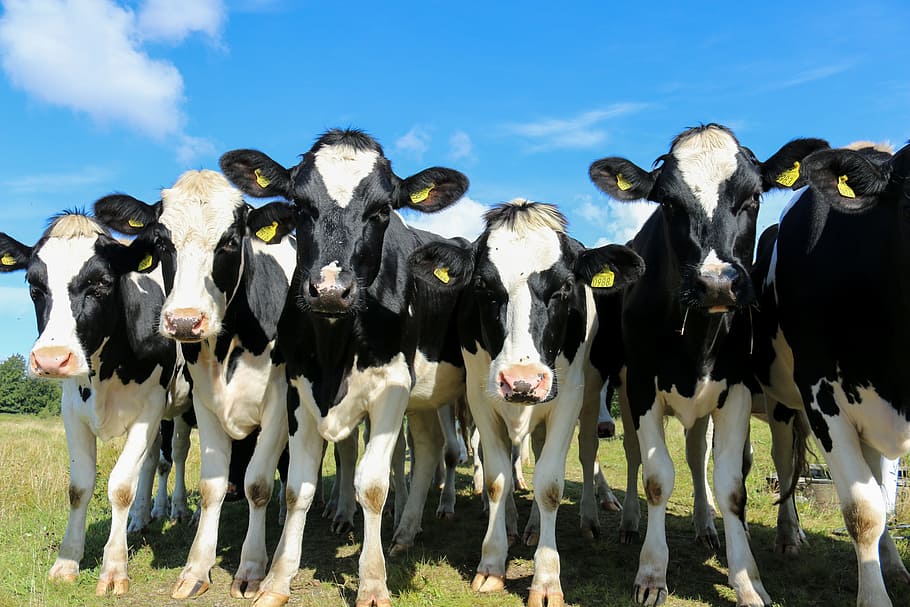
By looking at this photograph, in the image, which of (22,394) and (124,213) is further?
(22,394)

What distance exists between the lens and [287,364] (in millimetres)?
6016

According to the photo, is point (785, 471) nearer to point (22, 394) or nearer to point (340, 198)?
point (340, 198)

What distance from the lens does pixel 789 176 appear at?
5531 millimetres

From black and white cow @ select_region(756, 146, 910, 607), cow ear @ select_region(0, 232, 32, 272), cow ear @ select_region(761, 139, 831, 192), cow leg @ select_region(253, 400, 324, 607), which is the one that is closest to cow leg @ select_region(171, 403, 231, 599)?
cow leg @ select_region(253, 400, 324, 607)

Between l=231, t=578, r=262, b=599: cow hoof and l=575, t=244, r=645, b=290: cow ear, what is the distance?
3493 mm

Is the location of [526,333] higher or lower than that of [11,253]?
lower

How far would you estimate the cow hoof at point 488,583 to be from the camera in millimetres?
5711

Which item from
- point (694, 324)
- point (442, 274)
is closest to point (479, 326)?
point (442, 274)

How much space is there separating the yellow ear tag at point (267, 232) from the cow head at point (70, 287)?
3.98ft

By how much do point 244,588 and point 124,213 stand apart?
11.2 ft

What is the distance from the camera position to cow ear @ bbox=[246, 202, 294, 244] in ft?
20.2

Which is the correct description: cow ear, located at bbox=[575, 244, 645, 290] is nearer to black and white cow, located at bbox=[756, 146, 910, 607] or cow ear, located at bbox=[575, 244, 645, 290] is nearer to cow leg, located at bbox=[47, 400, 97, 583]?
black and white cow, located at bbox=[756, 146, 910, 607]

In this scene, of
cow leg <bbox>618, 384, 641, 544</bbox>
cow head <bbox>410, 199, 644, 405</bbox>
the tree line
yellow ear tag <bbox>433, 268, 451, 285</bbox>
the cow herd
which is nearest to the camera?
the cow herd

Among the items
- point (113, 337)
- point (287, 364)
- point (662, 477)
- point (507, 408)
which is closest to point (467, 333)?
point (507, 408)
